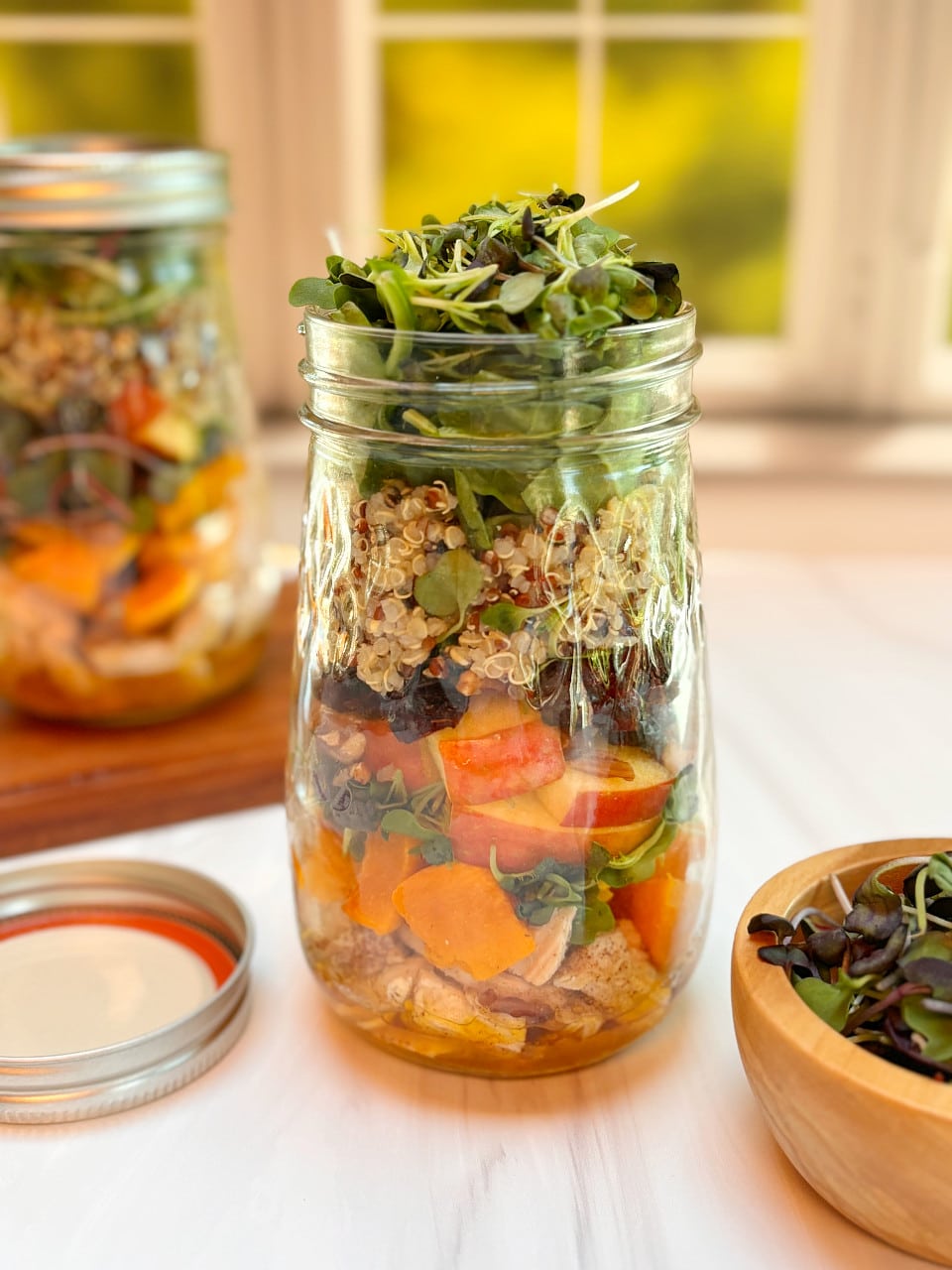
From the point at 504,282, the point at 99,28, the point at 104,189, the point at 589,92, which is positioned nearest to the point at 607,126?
the point at 589,92

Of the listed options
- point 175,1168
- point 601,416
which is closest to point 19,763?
point 175,1168

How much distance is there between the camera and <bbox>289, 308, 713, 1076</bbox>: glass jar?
1.59 feet

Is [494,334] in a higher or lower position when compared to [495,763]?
higher

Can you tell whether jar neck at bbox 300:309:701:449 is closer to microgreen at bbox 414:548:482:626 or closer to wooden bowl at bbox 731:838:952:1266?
microgreen at bbox 414:548:482:626

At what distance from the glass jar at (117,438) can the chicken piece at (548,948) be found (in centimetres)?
43

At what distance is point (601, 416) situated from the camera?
49cm

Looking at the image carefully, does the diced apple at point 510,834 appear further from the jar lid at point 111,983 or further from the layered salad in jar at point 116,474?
the layered salad in jar at point 116,474

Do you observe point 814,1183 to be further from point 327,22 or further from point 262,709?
point 327,22

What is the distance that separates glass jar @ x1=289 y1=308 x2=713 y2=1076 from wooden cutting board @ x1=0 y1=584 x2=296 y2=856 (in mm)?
276

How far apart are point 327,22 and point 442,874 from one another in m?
1.12

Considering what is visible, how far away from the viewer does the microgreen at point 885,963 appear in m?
→ 0.46

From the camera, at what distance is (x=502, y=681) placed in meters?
0.49

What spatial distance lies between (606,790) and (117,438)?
1.50 feet

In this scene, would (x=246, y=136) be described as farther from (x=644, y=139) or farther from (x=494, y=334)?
(x=494, y=334)
